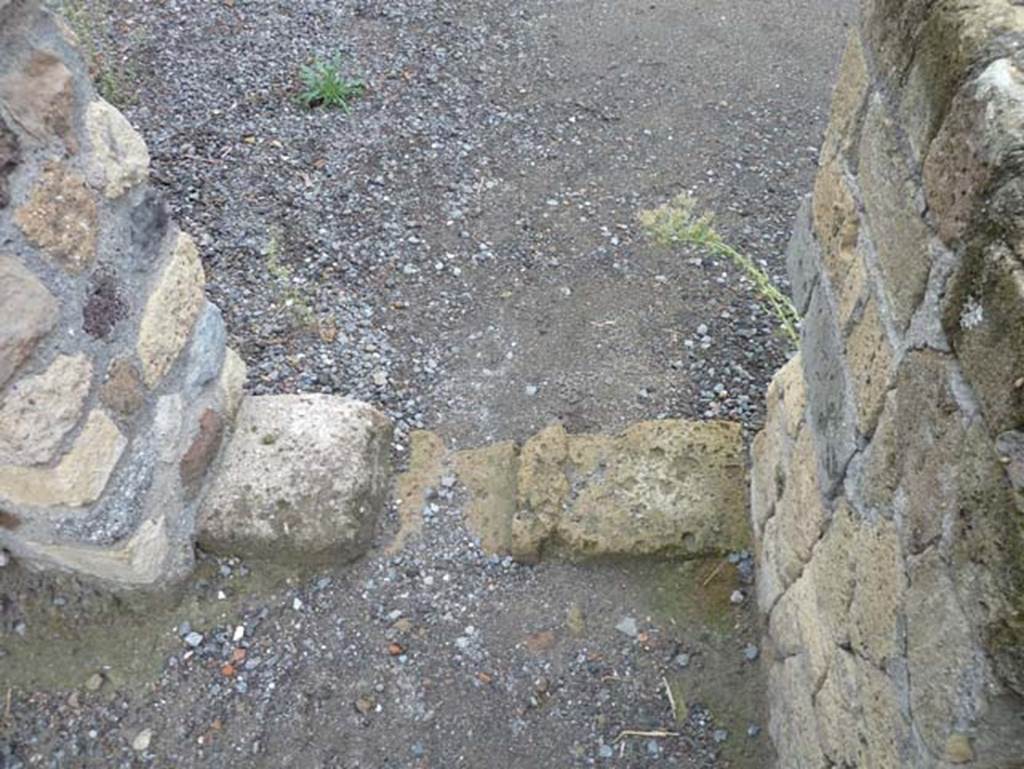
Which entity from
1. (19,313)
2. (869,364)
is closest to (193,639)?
(19,313)

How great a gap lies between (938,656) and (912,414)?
33 centimetres

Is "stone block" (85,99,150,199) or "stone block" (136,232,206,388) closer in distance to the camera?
"stone block" (85,99,150,199)

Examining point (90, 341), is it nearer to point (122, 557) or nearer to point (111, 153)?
point (111, 153)

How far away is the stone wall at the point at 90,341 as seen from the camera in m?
1.71

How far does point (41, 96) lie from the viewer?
1.71 meters

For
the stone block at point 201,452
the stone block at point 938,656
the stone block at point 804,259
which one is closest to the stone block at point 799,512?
the stone block at point 804,259

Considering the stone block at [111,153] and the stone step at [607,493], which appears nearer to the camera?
the stone block at [111,153]

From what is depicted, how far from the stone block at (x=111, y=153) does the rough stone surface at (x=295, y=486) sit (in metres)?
0.75

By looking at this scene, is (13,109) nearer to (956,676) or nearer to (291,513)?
(291,513)

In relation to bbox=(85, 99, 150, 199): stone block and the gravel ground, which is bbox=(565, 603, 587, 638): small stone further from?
bbox=(85, 99, 150, 199): stone block

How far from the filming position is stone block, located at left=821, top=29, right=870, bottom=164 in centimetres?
164

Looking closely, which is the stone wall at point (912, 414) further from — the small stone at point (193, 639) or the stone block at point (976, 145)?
the small stone at point (193, 639)

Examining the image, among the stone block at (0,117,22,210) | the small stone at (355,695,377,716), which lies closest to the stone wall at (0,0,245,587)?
the stone block at (0,117,22,210)

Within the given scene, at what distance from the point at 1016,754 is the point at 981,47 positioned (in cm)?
88
